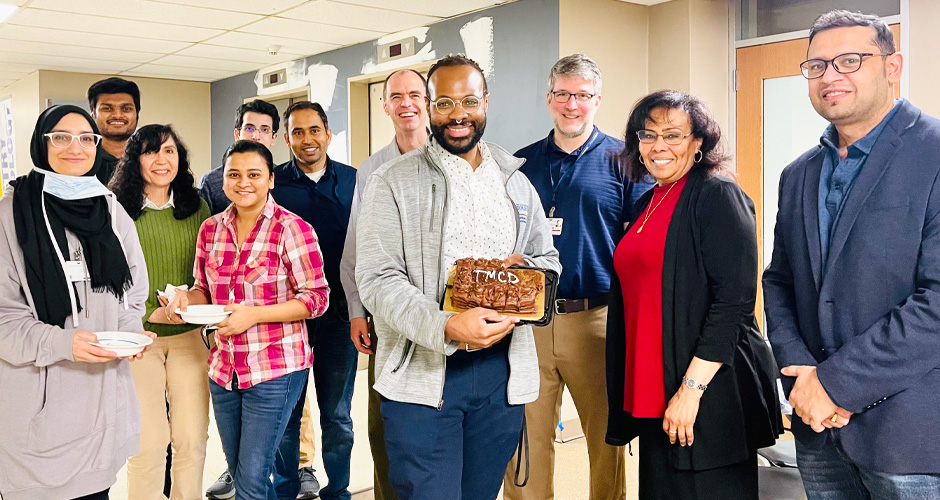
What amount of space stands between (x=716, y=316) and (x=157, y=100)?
8076mm

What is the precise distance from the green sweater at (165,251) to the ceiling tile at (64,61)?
5.56 m

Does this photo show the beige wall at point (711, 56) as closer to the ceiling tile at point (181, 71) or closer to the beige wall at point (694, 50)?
the beige wall at point (694, 50)

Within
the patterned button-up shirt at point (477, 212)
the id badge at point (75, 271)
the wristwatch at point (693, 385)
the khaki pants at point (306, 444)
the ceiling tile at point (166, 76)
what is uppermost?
the ceiling tile at point (166, 76)

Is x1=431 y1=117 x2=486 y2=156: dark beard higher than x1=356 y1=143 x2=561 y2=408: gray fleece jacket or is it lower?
higher

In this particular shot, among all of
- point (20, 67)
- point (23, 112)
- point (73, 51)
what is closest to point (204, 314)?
point (73, 51)

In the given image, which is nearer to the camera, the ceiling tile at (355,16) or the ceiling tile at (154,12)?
the ceiling tile at (154,12)

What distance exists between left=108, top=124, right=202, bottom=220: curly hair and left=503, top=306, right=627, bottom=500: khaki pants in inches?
51.7

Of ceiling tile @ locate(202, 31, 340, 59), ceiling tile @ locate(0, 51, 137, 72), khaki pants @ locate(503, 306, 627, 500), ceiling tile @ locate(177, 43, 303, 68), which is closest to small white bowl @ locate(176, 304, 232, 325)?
khaki pants @ locate(503, 306, 627, 500)

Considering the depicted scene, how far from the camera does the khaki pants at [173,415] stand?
2.49m

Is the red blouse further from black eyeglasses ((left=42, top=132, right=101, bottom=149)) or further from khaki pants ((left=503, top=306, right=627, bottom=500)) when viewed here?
black eyeglasses ((left=42, top=132, right=101, bottom=149))

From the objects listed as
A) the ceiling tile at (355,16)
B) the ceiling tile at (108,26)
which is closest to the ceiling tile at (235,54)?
the ceiling tile at (108,26)

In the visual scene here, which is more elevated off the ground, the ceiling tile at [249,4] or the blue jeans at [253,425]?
the ceiling tile at [249,4]

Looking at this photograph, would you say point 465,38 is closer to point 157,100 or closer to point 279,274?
point 279,274

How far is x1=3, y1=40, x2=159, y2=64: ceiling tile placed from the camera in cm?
644
